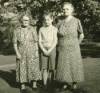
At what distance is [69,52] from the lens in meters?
8.27

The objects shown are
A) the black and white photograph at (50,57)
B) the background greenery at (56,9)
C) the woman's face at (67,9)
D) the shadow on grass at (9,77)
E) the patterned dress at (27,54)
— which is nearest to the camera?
the woman's face at (67,9)

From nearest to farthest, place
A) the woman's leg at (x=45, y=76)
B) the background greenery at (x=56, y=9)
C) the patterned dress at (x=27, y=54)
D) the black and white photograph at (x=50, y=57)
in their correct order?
the black and white photograph at (x=50, y=57) → the patterned dress at (x=27, y=54) → the woman's leg at (x=45, y=76) → the background greenery at (x=56, y=9)

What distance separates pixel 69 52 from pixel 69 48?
10 cm

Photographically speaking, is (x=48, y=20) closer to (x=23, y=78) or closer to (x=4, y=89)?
(x=23, y=78)

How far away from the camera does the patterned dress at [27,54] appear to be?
8.52 metres

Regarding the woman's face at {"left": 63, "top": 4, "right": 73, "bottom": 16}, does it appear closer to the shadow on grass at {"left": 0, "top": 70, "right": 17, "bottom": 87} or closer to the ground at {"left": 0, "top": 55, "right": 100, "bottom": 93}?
the ground at {"left": 0, "top": 55, "right": 100, "bottom": 93}

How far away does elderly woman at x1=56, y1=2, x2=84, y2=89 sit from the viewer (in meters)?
8.20

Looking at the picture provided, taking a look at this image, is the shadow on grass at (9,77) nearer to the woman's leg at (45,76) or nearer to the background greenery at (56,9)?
the woman's leg at (45,76)

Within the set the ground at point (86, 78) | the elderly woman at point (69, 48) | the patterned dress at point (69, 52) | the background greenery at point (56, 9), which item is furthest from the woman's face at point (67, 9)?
the background greenery at point (56, 9)

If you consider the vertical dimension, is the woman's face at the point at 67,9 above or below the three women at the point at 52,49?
above

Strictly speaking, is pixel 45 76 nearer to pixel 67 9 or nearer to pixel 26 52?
pixel 26 52

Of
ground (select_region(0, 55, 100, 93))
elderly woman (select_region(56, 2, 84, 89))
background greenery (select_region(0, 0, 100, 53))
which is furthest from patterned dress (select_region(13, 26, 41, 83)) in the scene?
background greenery (select_region(0, 0, 100, 53))

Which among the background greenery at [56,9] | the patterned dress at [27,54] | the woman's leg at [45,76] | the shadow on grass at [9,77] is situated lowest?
the shadow on grass at [9,77]

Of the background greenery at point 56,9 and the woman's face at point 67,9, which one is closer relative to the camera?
the woman's face at point 67,9
